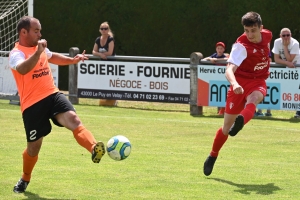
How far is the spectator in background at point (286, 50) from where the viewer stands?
53.0 ft

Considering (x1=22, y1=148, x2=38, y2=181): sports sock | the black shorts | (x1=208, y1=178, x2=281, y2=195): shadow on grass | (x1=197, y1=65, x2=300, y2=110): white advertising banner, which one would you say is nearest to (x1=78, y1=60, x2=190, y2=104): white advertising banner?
(x1=197, y1=65, x2=300, y2=110): white advertising banner

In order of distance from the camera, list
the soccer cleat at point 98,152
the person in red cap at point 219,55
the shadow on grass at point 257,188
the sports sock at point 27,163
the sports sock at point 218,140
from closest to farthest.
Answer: the soccer cleat at point 98,152, the sports sock at point 27,163, the shadow on grass at point 257,188, the sports sock at point 218,140, the person in red cap at point 219,55

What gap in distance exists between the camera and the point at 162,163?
10.6 meters

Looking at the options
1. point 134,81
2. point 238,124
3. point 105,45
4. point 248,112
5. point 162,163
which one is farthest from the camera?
point 105,45

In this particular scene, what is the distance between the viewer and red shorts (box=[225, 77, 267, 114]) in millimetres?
9406

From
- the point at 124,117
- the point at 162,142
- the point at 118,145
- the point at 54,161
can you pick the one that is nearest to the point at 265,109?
the point at 124,117

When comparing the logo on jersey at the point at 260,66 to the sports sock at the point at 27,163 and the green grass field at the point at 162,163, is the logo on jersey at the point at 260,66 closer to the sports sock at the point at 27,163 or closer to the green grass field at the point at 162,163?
the green grass field at the point at 162,163

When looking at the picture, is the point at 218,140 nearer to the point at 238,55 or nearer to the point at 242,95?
the point at 242,95

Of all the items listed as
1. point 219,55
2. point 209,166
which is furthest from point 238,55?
point 219,55

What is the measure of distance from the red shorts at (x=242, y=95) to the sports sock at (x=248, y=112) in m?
0.27

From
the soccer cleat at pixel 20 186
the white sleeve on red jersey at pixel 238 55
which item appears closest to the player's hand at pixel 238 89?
the white sleeve on red jersey at pixel 238 55

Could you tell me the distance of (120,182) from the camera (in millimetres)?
9141

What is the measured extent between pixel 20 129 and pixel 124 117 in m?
2.86

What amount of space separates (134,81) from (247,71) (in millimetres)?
8268
